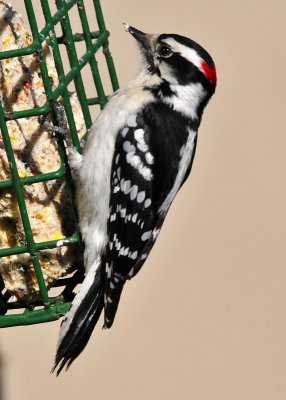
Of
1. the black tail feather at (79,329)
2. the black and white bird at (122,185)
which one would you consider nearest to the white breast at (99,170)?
the black and white bird at (122,185)

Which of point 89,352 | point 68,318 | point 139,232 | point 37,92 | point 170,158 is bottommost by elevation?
point 89,352

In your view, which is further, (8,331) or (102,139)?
(8,331)

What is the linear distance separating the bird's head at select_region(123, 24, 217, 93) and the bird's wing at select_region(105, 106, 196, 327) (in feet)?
0.79

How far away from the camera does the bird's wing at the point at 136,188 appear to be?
3.77 metres

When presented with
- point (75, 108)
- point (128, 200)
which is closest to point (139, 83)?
point (75, 108)

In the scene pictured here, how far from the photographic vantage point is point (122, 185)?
3775mm

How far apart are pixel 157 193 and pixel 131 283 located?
2.86 metres

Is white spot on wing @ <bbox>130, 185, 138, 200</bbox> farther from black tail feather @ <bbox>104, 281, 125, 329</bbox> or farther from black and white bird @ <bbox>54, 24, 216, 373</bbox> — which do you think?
black tail feather @ <bbox>104, 281, 125, 329</bbox>

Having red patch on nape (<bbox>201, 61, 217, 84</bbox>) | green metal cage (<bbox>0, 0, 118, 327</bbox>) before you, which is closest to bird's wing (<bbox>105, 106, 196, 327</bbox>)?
green metal cage (<bbox>0, 0, 118, 327</bbox>)

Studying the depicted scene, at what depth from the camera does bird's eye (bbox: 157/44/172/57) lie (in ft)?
13.2

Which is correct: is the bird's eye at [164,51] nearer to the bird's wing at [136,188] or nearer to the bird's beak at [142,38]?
the bird's beak at [142,38]

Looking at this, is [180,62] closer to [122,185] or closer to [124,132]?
[124,132]

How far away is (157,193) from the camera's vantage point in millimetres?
3814

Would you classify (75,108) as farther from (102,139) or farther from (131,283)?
(131,283)
